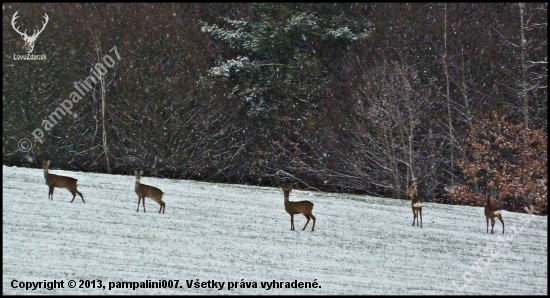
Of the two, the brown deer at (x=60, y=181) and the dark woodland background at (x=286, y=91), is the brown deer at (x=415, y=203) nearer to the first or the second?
the dark woodland background at (x=286, y=91)

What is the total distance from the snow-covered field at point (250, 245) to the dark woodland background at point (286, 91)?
5.20 meters

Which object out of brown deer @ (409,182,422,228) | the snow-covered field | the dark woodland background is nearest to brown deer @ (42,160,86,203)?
the snow-covered field

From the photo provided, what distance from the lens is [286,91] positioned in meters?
24.7

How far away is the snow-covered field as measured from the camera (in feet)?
44.2

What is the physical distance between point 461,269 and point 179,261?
4867 mm

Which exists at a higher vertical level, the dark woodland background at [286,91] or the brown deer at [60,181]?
the dark woodland background at [286,91]

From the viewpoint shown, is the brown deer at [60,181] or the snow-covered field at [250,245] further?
the brown deer at [60,181]

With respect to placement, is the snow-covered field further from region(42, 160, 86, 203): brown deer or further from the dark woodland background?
the dark woodland background

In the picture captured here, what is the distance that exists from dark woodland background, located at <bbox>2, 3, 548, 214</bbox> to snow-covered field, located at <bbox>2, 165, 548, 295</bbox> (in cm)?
520

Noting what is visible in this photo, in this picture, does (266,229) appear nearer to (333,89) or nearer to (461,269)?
(461,269)

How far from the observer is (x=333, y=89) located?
984 inches

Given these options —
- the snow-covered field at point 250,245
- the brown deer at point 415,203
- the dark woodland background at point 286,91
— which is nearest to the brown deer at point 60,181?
the snow-covered field at point 250,245

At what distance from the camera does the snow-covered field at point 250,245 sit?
13477 millimetres

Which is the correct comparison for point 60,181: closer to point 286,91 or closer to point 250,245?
point 250,245
